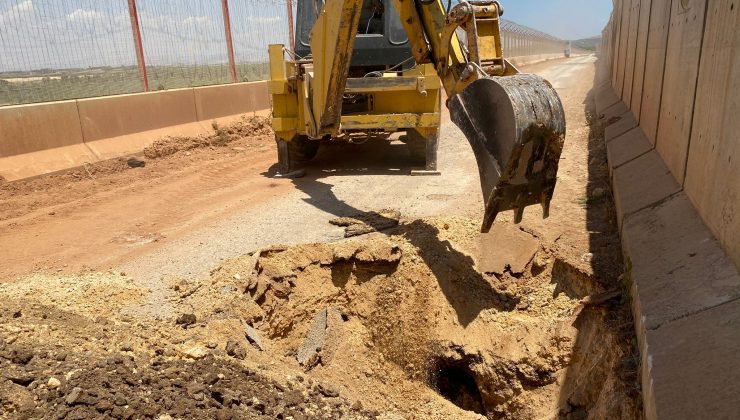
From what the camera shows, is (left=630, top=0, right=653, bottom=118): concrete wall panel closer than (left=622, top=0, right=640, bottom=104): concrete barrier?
Yes

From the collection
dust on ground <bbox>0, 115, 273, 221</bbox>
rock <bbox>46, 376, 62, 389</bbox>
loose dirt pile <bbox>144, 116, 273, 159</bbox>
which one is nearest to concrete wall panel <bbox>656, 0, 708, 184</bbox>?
rock <bbox>46, 376, 62, 389</bbox>

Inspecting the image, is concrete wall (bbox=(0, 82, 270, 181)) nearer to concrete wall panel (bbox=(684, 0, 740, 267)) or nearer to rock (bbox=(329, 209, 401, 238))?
rock (bbox=(329, 209, 401, 238))

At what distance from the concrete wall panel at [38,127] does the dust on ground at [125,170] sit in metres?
0.54

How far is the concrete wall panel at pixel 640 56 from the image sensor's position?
712cm

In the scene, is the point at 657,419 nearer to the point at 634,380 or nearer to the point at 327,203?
the point at 634,380

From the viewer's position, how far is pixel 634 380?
9.50 feet

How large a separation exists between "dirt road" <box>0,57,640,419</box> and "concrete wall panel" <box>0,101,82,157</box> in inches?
50.0

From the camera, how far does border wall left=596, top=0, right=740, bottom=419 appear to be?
7.54 feet

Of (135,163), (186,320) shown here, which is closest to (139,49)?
(135,163)

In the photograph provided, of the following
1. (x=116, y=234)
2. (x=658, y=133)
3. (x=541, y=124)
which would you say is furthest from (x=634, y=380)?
(x=116, y=234)

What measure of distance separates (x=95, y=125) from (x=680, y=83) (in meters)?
8.38

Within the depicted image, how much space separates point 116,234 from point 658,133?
5.67 m

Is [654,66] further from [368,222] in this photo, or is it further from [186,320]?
[186,320]

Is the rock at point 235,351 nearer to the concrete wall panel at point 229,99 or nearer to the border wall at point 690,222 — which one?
the border wall at point 690,222
